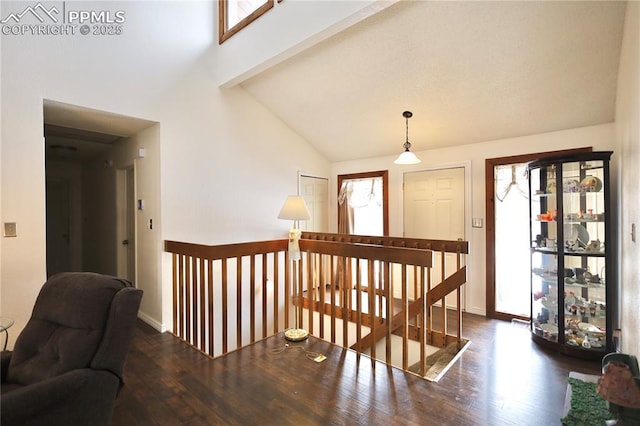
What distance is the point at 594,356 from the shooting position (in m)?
2.72

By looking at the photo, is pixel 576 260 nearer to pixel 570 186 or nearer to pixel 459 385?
pixel 570 186

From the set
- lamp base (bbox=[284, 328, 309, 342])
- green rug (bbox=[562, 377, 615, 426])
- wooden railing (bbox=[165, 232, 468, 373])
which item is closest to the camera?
green rug (bbox=[562, 377, 615, 426])

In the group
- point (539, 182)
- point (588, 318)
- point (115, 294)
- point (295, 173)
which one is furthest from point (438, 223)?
point (115, 294)

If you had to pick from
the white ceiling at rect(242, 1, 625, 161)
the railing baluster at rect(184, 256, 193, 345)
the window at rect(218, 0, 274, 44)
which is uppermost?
the window at rect(218, 0, 274, 44)

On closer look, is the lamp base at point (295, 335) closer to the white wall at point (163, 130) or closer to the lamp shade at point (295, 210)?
the lamp shade at point (295, 210)

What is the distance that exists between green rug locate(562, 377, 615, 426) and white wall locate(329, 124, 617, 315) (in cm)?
184

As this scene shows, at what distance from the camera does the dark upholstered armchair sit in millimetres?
1357

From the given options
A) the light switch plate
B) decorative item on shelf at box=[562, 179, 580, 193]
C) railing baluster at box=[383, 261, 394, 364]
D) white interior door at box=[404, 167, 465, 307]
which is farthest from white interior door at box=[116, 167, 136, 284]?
decorative item on shelf at box=[562, 179, 580, 193]

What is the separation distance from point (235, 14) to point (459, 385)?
4.69m

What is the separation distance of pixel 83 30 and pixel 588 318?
18.4 feet

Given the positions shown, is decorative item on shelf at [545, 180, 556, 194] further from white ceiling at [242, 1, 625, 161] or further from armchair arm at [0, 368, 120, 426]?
armchair arm at [0, 368, 120, 426]

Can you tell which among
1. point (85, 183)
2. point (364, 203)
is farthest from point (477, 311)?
point (85, 183)

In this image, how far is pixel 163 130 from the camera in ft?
11.2

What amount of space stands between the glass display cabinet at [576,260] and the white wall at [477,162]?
0.48 m
